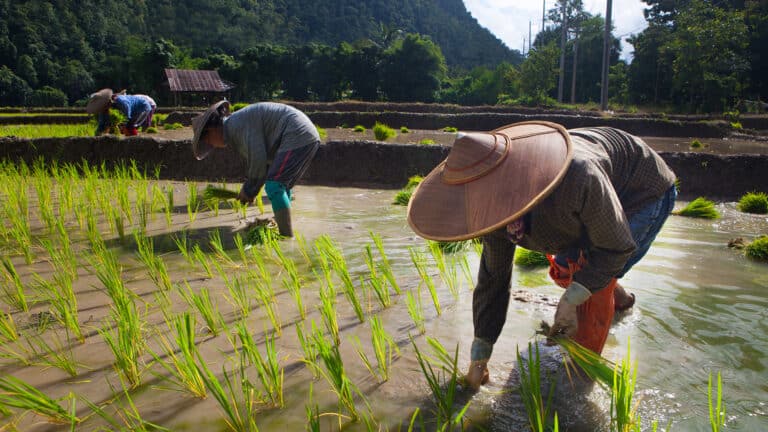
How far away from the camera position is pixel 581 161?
139 cm

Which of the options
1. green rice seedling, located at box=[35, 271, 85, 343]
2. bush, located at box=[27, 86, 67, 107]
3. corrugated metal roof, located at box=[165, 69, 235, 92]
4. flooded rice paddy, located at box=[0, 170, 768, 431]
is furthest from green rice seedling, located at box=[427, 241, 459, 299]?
bush, located at box=[27, 86, 67, 107]

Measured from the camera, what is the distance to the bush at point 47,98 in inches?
1310

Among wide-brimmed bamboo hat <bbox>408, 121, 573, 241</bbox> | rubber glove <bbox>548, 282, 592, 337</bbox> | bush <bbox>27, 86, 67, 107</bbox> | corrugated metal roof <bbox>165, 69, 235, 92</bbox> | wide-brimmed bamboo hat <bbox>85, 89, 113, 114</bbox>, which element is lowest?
rubber glove <bbox>548, 282, 592, 337</bbox>

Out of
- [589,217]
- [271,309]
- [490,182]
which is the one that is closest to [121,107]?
[271,309]

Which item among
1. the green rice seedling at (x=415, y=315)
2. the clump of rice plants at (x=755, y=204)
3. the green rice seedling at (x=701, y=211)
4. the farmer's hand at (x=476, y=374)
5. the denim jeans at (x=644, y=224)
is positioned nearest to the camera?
the farmer's hand at (x=476, y=374)

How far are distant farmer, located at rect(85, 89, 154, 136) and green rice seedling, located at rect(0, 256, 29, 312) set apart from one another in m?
5.32

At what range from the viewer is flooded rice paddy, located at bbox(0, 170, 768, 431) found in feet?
5.07

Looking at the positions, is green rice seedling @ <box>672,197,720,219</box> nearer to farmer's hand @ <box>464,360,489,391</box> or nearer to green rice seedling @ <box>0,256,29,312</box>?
farmer's hand @ <box>464,360,489,391</box>

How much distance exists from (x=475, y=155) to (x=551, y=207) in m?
0.28

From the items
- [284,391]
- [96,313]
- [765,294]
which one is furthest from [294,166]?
[765,294]

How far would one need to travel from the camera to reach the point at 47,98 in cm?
3331

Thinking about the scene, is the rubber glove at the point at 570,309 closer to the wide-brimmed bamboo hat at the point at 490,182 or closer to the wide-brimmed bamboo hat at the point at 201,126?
the wide-brimmed bamboo hat at the point at 490,182

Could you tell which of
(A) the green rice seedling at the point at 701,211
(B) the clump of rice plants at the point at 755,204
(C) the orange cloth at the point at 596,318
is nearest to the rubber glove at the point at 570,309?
(C) the orange cloth at the point at 596,318

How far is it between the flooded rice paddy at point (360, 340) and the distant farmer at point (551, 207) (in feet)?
0.80
